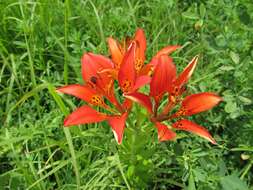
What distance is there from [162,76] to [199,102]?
0.52 feet

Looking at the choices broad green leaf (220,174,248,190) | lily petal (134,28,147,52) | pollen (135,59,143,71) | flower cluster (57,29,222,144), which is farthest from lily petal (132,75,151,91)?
broad green leaf (220,174,248,190)

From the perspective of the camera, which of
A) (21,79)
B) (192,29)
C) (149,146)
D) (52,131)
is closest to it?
(149,146)

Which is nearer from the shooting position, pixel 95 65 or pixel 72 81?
pixel 95 65

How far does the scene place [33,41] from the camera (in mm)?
2199

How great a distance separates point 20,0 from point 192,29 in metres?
0.77

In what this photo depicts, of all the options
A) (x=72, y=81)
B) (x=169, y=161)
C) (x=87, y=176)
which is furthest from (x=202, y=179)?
(x=72, y=81)

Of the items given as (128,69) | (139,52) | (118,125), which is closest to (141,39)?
(139,52)

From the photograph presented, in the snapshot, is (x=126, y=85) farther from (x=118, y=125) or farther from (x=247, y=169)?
(x=247, y=169)

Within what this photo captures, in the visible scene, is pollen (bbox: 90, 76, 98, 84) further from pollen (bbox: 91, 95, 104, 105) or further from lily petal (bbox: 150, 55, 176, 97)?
lily petal (bbox: 150, 55, 176, 97)

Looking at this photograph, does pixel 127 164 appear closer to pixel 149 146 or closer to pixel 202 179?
pixel 149 146

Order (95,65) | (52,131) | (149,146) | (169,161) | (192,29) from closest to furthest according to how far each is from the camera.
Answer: (95,65) → (169,161) → (149,146) → (52,131) → (192,29)

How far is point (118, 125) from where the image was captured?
1360 mm

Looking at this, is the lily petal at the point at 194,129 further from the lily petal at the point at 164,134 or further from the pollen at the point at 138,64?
the pollen at the point at 138,64

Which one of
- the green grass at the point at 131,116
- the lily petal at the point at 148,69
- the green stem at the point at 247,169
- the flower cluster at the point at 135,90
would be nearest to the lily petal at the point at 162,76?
the flower cluster at the point at 135,90
